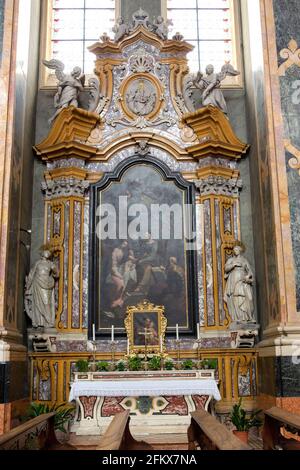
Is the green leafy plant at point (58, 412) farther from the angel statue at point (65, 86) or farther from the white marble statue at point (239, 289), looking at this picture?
the angel statue at point (65, 86)

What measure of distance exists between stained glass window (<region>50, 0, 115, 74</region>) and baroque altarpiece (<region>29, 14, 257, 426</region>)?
2.81ft

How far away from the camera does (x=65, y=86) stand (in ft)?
31.8

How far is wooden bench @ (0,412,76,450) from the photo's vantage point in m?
3.53

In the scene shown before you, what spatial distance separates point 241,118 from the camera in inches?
394

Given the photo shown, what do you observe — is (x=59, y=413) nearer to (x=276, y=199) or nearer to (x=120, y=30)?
(x=276, y=199)

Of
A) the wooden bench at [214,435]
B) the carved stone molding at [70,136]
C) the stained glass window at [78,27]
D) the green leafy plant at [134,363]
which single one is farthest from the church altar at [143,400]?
the stained glass window at [78,27]

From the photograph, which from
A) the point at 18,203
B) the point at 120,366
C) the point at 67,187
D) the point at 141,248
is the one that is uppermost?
the point at 67,187

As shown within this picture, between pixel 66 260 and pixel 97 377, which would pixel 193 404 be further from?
pixel 66 260

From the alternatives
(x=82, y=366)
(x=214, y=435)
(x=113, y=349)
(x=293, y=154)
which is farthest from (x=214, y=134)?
(x=214, y=435)

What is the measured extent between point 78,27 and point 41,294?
5352 mm

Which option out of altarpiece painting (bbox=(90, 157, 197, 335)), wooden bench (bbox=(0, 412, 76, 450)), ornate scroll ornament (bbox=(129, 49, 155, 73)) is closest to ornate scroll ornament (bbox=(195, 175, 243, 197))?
altarpiece painting (bbox=(90, 157, 197, 335))

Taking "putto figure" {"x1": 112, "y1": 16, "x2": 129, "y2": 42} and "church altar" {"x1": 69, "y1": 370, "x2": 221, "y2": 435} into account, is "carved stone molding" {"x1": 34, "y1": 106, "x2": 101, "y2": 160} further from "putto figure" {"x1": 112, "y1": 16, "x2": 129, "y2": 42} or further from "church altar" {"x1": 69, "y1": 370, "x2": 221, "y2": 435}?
"church altar" {"x1": 69, "y1": 370, "x2": 221, "y2": 435}

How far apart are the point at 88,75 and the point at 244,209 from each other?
3.87m

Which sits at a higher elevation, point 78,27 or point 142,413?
point 78,27
